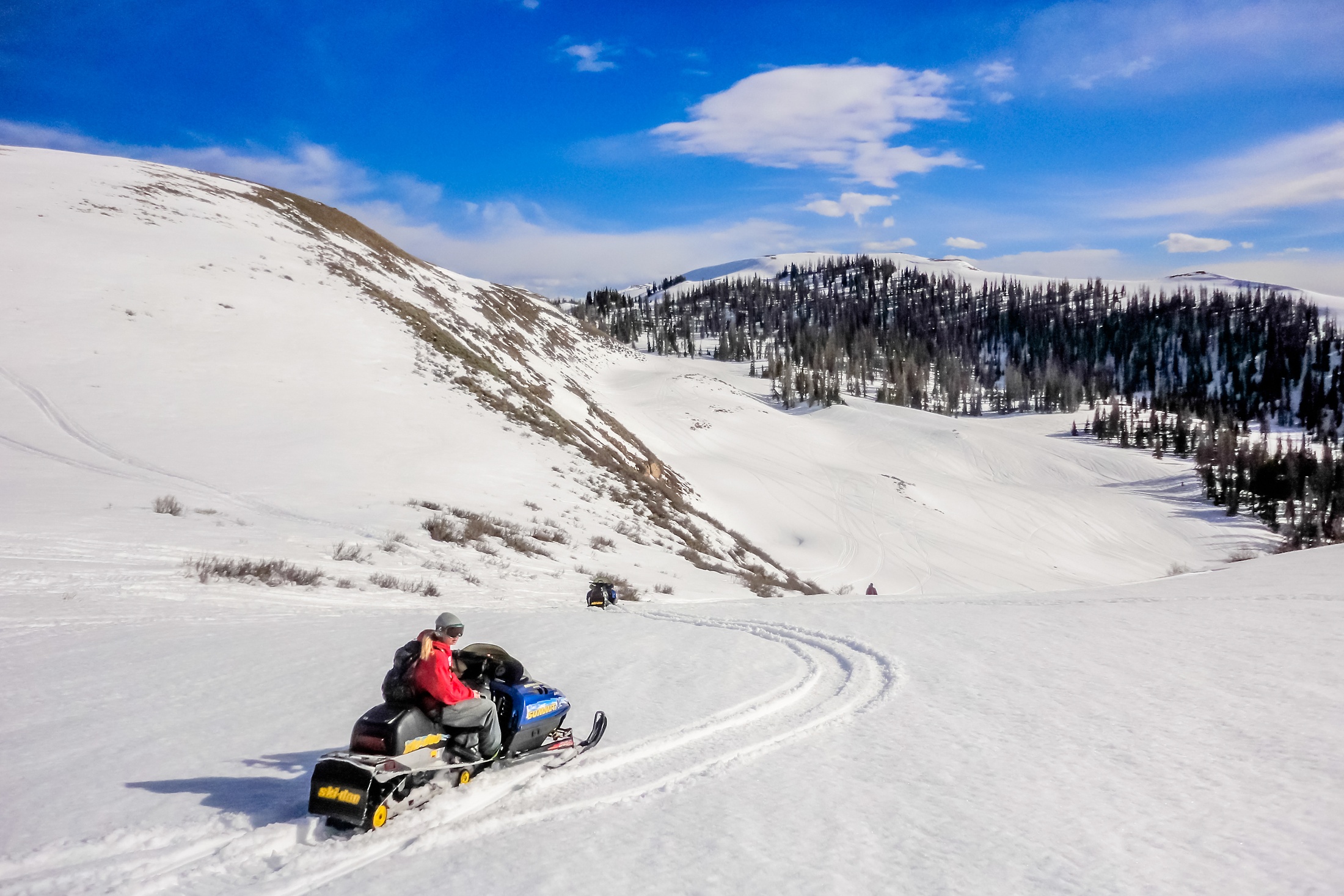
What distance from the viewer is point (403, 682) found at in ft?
19.8

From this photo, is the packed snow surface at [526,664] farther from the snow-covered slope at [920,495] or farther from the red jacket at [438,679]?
the snow-covered slope at [920,495]

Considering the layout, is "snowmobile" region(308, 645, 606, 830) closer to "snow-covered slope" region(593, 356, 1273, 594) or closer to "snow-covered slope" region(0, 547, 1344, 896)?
"snow-covered slope" region(0, 547, 1344, 896)

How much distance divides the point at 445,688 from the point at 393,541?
12048 mm

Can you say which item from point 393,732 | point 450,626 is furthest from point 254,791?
point 450,626

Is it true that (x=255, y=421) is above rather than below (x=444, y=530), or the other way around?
Answer: above

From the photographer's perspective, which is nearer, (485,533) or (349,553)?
(349,553)

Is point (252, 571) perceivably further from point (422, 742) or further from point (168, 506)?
point (422, 742)

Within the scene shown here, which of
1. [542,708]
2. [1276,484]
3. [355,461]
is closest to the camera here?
[542,708]

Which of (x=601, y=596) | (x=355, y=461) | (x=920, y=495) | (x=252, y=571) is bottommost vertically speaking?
(x=920, y=495)

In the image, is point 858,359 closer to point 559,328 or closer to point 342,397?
point 559,328

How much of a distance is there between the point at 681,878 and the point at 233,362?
2940cm

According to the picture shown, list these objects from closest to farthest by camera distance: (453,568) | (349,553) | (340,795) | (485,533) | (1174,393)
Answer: (340,795), (349,553), (453,568), (485,533), (1174,393)

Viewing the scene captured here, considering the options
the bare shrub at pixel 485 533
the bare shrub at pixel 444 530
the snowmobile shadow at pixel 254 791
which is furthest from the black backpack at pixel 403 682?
the bare shrub at pixel 444 530

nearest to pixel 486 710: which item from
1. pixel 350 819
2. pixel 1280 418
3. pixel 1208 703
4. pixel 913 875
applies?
pixel 350 819
